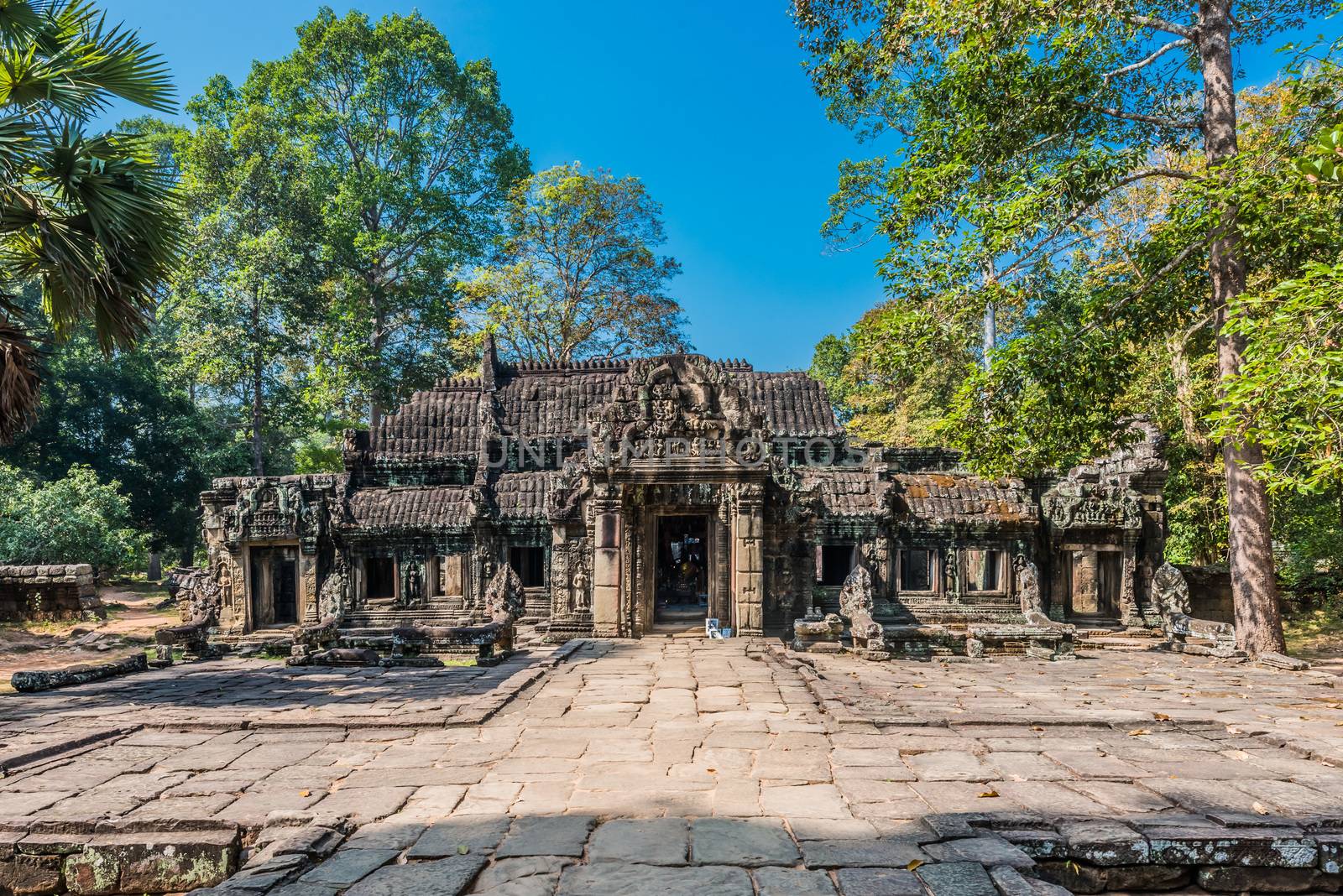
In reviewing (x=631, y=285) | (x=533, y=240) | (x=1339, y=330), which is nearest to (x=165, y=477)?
(x=533, y=240)

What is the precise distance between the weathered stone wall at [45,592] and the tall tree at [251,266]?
7.90 metres

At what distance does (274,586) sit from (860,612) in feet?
40.8

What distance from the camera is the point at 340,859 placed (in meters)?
3.85

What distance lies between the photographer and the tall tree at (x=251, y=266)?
Result: 25531mm

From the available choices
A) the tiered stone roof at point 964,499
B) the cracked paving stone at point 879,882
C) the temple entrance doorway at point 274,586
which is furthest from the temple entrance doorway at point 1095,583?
the temple entrance doorway at point 274,586

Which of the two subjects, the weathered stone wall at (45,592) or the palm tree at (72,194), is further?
the weathered stone wall at (45,592)

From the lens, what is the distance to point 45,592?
18891mm

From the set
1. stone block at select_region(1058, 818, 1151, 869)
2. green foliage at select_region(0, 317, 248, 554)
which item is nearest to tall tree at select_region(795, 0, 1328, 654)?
stone block at select_region(1058, 818, 1151, 869)

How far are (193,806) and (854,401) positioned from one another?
90.4ft

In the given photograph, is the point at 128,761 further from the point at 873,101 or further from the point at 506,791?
the point at 873,101

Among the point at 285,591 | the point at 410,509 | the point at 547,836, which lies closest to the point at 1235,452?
the point at 547,836

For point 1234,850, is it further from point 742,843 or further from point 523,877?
point 523,877

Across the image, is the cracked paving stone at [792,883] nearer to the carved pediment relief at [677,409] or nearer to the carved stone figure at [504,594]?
the carved pediment relief at [677,409]

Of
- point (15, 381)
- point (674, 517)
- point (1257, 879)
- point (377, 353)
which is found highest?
point (377, 353)
